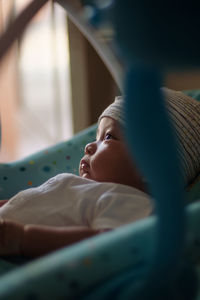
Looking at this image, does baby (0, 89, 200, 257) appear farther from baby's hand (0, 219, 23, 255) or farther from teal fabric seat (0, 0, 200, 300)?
teal fabric seat (0, 0, 200, 300)

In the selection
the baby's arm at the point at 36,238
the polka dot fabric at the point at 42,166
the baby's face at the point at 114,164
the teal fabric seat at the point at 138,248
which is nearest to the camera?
the teal fabric seat at the point at 138,248

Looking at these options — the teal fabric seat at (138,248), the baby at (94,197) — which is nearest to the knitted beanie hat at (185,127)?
the baby at (94,197)

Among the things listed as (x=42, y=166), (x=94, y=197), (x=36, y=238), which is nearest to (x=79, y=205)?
(x=94, y=197)

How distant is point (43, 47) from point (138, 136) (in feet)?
9.30

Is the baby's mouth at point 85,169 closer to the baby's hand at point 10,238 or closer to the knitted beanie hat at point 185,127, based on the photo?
the knitted beanie hat at point 185,127

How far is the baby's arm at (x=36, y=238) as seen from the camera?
1.85 feet

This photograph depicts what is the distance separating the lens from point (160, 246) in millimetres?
366

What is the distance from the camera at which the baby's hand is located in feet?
1.88

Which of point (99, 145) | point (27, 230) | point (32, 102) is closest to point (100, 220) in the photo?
point (27, 230)

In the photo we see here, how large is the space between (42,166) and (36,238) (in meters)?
0.48

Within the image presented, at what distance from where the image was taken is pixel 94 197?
2.26 feet

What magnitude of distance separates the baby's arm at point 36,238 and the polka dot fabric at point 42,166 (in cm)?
41

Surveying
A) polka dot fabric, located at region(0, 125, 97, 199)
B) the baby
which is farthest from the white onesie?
polka dot fabric, located at region(0, 125, 97, 199)

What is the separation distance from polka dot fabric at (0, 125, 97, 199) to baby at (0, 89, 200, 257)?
219 mm
